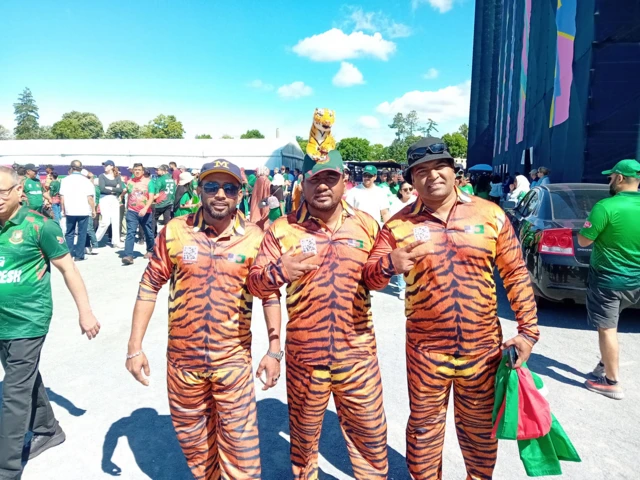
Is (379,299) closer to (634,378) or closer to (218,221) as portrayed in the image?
(634,378)

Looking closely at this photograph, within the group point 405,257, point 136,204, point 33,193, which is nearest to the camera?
point 405,257

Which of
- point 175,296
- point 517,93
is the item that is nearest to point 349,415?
point 175,296

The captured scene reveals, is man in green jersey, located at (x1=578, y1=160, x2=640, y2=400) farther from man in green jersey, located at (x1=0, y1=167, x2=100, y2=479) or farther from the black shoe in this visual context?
the black shoe

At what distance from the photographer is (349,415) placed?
7.24 ft

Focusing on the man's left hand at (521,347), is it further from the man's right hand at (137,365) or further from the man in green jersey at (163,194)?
the man in green jersey at (163,194)

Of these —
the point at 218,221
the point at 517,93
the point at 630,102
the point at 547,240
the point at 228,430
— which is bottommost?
the point at 228,430

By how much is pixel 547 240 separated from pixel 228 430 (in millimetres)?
4408

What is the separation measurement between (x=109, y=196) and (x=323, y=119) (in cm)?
947

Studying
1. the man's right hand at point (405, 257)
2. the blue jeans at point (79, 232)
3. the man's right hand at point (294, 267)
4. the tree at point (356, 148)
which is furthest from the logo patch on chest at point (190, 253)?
the tree at point (356, 148)

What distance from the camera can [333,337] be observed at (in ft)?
7.02

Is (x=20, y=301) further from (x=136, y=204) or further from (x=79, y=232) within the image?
(x=79, y=232)

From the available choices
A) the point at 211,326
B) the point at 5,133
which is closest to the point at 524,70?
the point at 211,326

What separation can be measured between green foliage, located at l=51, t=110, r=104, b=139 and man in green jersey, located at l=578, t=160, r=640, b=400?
3544 inches

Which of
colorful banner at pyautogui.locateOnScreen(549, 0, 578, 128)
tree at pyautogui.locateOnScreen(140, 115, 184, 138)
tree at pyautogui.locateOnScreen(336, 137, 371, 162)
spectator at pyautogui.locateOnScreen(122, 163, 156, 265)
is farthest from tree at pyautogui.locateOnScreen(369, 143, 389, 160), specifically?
spectator at pyautogui.locateOnScreen(122, 163, 156, 265)
